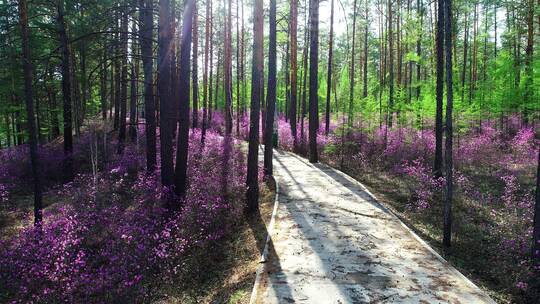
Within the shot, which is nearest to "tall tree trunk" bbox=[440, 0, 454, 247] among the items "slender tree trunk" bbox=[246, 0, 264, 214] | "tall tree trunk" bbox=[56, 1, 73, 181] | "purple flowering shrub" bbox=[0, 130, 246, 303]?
"slender tree trunk" bbox=[246, 0, 264, 214]

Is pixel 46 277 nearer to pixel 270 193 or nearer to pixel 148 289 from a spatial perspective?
pixel 148 289

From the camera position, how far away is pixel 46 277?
6312 millimetres

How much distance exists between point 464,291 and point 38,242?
7.90 m

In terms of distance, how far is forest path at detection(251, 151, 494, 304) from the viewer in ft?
17.6

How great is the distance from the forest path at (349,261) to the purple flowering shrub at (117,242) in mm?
1680

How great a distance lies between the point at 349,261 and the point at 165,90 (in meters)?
6.66

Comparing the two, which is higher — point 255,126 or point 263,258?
point 255,126

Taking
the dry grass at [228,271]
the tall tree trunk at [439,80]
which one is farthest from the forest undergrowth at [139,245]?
the tall tree trunk at [439,80]

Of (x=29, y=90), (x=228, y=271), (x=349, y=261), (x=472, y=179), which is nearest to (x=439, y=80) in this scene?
(x=472, y=179)

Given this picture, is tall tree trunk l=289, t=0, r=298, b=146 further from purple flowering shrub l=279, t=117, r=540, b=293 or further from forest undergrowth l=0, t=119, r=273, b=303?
forest undergrowth l=0, t=119, r=273, b=303

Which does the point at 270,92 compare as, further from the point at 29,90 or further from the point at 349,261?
the point at 349,261

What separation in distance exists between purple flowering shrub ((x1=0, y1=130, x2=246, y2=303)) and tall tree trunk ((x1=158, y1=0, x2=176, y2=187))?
70 cm

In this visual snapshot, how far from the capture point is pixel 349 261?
21.4 feet

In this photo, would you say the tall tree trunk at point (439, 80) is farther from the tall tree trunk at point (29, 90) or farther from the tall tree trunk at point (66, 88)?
the tall tree trunk at point (66, 88)
